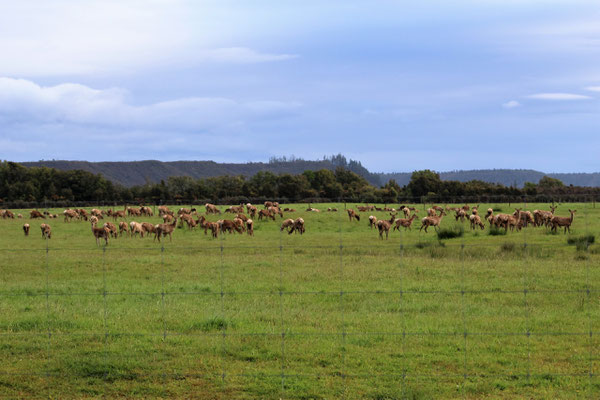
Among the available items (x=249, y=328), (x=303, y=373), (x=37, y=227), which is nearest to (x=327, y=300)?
(x=249, y=328)

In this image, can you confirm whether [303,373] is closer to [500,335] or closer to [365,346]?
[365,346]

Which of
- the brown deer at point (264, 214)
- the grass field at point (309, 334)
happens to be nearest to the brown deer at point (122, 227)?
the brown deer at point (264, 214)

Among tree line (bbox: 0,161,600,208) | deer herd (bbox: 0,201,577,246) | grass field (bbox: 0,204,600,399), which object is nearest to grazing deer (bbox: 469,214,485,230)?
deer herd (bbox: 0,201,577,246)

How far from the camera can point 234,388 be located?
29.8 ft

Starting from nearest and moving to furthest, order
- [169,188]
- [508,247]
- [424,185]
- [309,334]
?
[309,334] < [508,247] < [424,185] < [169,188]

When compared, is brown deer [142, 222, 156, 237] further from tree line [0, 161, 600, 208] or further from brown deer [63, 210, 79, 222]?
tree line [0, 161, 600, 208]

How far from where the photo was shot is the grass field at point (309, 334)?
926 centimetres

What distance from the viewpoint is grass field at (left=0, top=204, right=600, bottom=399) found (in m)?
9.26

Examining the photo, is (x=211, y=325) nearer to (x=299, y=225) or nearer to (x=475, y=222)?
(x=299, y=225)

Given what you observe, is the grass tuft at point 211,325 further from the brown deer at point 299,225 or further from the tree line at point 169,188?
the tree line at point 169,188

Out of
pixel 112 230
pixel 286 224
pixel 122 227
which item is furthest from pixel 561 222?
pixel 122 227

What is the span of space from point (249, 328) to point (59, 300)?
6.52m

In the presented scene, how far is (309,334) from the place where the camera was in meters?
11.6

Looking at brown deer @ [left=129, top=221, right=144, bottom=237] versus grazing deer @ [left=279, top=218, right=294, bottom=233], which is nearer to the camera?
brown deer @ [left=129, top=221, right=144, bottom=237]
